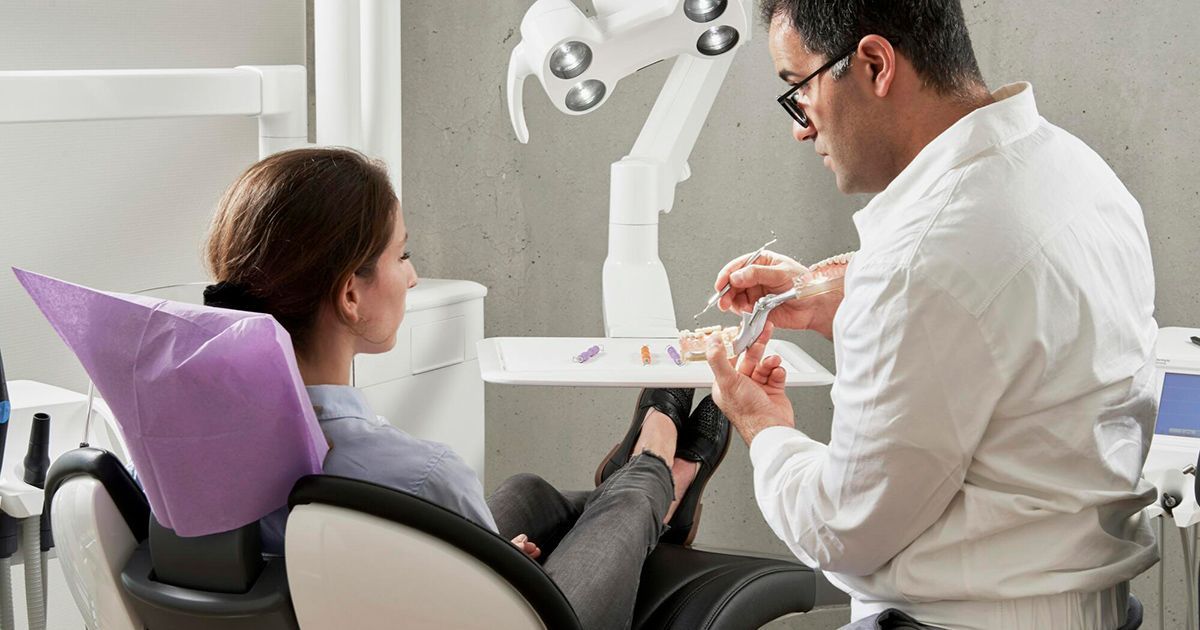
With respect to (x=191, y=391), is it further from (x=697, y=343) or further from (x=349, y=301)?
(x=697, y=343)

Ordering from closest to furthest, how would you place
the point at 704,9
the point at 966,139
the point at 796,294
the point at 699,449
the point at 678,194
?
the point at 966,139, the point at 796,294, the point at 704,9, the point at 699,449, the point at 678,194

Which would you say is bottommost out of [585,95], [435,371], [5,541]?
[5,541]

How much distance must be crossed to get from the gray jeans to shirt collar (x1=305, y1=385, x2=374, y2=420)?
1.51ft

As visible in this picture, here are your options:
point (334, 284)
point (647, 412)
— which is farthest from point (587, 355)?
point (334, 284)

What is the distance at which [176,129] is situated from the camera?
2.71 m

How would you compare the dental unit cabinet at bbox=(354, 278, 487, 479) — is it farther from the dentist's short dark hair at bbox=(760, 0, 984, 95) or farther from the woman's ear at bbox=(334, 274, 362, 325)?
the dentist's short dark hair at bbox=(760, 0, 984, 95)

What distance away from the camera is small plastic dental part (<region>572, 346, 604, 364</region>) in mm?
2160

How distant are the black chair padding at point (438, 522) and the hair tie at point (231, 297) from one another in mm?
310

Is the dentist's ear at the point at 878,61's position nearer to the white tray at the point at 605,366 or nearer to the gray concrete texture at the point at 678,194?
the white tray at the point at 605,366

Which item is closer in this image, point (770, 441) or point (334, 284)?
point (334, 284)

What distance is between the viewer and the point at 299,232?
1.41m

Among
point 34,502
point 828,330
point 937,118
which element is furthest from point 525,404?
point 937,118

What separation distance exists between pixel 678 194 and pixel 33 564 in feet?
5.77

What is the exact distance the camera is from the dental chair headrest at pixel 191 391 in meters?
1.11
